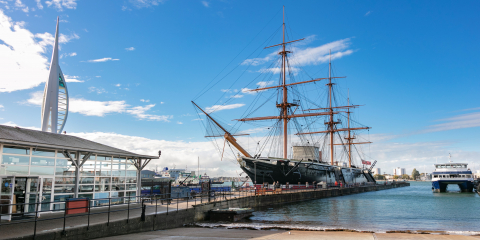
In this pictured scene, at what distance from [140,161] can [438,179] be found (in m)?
62.4

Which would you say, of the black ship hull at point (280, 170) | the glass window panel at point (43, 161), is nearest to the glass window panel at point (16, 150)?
the glass window panel at point (43, 161)

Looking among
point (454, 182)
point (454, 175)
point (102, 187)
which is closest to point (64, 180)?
point (102, 187)

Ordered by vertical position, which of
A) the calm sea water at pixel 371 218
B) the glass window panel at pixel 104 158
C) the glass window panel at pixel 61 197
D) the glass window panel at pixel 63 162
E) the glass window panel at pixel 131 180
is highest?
the glass window panel at pixel 104 158

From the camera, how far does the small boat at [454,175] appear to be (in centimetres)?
5947

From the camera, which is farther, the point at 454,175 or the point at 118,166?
the point at 454,175

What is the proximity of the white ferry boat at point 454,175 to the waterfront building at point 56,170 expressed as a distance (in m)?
60.9

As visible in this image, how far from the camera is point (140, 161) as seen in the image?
19609 millimetres

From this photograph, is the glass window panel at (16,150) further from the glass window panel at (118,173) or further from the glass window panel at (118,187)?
the glass window panel at (118,187)

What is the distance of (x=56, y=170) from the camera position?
14758mm

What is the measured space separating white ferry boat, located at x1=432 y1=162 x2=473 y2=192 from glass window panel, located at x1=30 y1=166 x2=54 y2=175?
66.3m

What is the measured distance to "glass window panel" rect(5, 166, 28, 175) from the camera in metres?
12.6

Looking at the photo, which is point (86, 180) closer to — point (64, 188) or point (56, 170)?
point (64, 188)

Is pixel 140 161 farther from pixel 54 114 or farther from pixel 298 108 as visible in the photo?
pixel 298 108

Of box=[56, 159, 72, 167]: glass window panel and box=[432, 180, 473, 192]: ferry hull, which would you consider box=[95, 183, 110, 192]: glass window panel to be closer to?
box=[56, 159, 72, 167]: glass window panel
